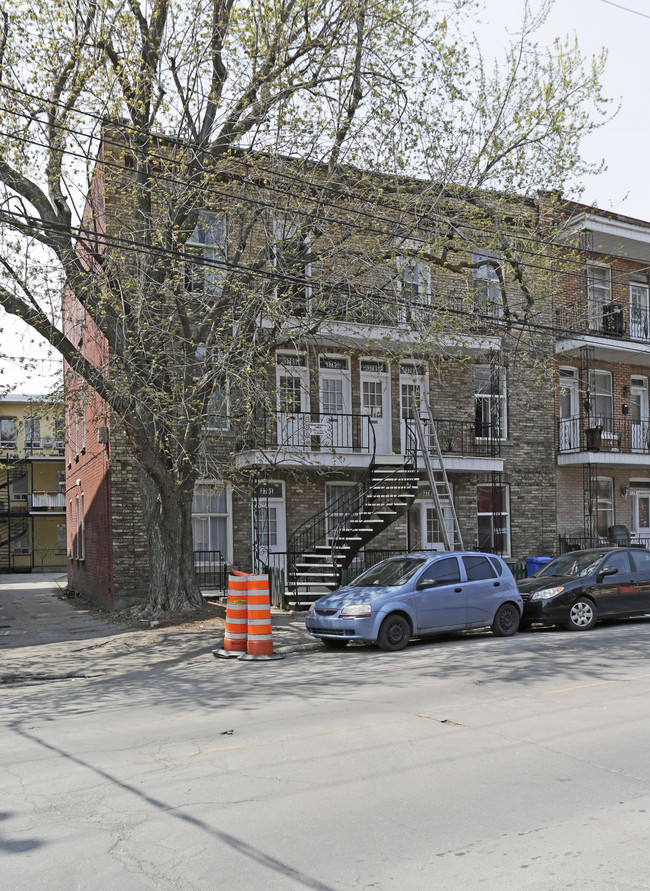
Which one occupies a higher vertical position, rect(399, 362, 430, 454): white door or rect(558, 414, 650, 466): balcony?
rect(399, 362, 430, 454): white door

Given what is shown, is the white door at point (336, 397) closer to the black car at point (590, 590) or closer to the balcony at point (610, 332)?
the balcony at point (610, 332)

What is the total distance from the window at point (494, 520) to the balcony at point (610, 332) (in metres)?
4.83

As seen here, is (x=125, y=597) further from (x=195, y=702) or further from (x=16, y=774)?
(x=16, y=774)

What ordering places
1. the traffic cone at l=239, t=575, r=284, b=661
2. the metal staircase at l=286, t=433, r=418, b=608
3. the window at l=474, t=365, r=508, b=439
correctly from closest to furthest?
the traffic cone at l=239, t=575, r=284, b=661 < the metal staircase at l=286, t=433, r=418, b=608 < the window at l=474, t=365, r=508, b=439

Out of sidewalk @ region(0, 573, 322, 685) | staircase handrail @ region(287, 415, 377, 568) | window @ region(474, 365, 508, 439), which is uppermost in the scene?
window @ region(474, 365, 508, 439)

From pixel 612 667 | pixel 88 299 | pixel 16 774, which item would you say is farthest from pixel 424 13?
pixel 16 774

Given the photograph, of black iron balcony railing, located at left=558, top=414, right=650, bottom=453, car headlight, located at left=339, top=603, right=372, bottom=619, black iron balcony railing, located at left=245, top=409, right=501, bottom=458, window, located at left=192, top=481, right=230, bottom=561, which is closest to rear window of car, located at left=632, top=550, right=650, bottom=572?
car headlight, located at left=339, top=603, right=372, bottom=619

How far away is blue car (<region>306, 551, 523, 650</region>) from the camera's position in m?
13.3

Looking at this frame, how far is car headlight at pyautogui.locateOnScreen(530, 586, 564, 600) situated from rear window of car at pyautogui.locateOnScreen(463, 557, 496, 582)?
1209 millimetres

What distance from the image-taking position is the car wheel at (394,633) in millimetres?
13273

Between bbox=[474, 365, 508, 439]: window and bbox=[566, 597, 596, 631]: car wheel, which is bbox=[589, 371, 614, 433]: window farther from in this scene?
bbox=[566, 597, 596, 631]: car wheel

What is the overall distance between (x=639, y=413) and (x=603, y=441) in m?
2.22

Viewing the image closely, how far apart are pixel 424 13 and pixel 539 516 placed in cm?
1469

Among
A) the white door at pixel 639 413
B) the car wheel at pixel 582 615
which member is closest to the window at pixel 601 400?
the white door at pixel 639 413
